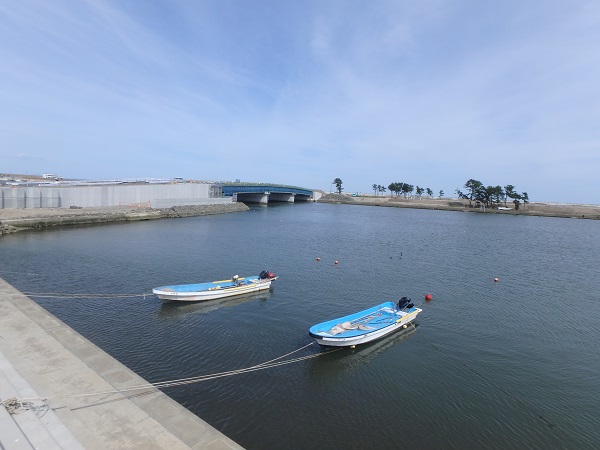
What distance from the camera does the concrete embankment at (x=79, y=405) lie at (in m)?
9.31

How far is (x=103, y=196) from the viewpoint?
72.6m

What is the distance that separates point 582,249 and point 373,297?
51811 millimetres

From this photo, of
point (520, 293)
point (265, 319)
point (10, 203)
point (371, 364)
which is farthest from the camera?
point (10, 203)

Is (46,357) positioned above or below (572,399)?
above

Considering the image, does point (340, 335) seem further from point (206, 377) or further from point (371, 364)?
point (206, 377)

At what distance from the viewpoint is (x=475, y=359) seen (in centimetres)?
1945

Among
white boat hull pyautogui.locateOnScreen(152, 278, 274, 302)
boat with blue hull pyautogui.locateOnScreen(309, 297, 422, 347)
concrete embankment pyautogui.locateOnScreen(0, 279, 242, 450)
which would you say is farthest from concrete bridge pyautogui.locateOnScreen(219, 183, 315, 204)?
concrete embankment pyautogui.locateOnScreen(0, 279, 242, 450)

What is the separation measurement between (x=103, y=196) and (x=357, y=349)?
69672mm

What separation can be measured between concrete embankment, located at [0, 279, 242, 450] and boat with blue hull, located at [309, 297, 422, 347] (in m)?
9.10

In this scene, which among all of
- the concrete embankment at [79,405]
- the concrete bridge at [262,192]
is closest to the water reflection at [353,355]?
the concrete embankment at [79,405]

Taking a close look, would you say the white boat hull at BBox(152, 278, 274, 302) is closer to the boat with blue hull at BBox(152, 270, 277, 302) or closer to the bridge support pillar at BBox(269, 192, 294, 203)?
the boat with blue hull at BBox(152, 270, 277, 302)

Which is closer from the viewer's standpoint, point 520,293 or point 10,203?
point 520,293

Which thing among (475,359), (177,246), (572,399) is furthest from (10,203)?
(572,399)

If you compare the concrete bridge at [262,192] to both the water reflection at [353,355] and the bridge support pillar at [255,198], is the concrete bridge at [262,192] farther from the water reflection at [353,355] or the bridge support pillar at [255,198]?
the water reflection at [353,355]
